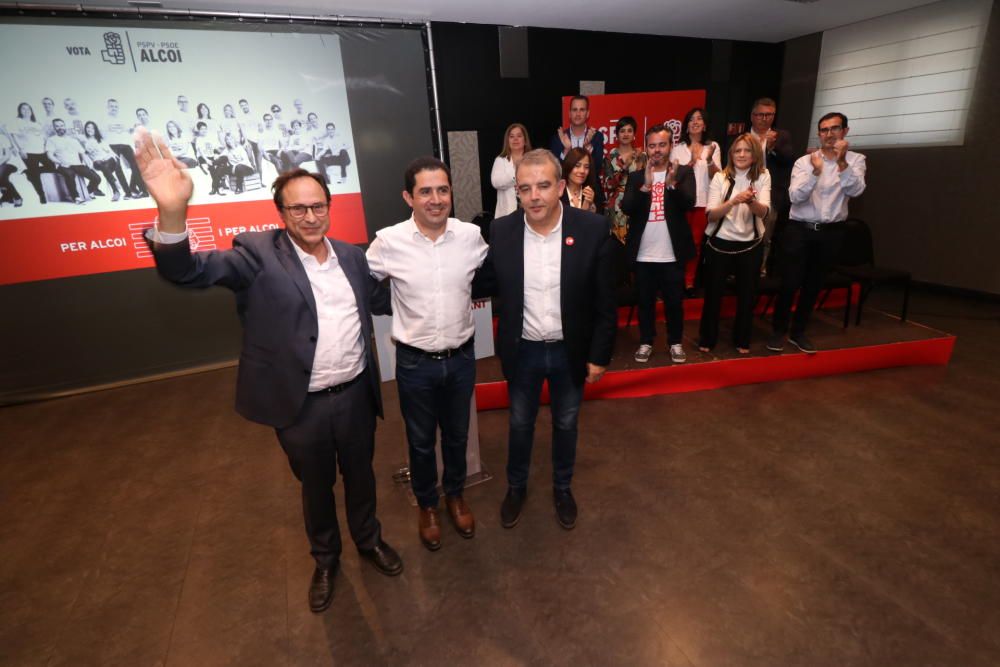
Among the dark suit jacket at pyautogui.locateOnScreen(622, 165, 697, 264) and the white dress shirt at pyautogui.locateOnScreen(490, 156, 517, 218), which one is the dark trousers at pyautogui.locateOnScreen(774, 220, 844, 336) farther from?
the white dress shirt at pyautogui.locateOnScreen(490, 156, 517, 218)

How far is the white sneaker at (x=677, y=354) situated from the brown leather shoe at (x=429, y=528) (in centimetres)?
234

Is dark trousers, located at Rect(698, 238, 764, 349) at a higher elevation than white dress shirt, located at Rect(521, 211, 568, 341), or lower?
lower

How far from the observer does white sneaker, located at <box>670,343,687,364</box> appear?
13.0 feet

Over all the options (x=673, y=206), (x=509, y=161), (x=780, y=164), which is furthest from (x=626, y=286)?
(x=780, y=164)

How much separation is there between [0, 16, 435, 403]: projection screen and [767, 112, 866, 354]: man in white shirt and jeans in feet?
11.7

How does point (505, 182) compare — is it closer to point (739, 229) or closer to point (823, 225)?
point (739, 229)

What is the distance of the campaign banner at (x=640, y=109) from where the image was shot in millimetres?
5445

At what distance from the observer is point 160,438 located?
3.66m

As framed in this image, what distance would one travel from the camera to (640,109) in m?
5.62

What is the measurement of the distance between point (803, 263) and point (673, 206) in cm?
123

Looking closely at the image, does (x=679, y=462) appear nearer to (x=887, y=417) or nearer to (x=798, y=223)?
(x=887, y=417)

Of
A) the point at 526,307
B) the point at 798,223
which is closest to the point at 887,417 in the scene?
the point at 798,223

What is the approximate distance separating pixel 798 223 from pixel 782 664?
10.4 feet

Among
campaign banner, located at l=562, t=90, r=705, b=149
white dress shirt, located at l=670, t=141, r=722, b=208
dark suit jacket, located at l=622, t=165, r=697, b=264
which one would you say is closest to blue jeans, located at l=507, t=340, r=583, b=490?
dark suit jacket, located at l=622, t=165, r=697, b=264
